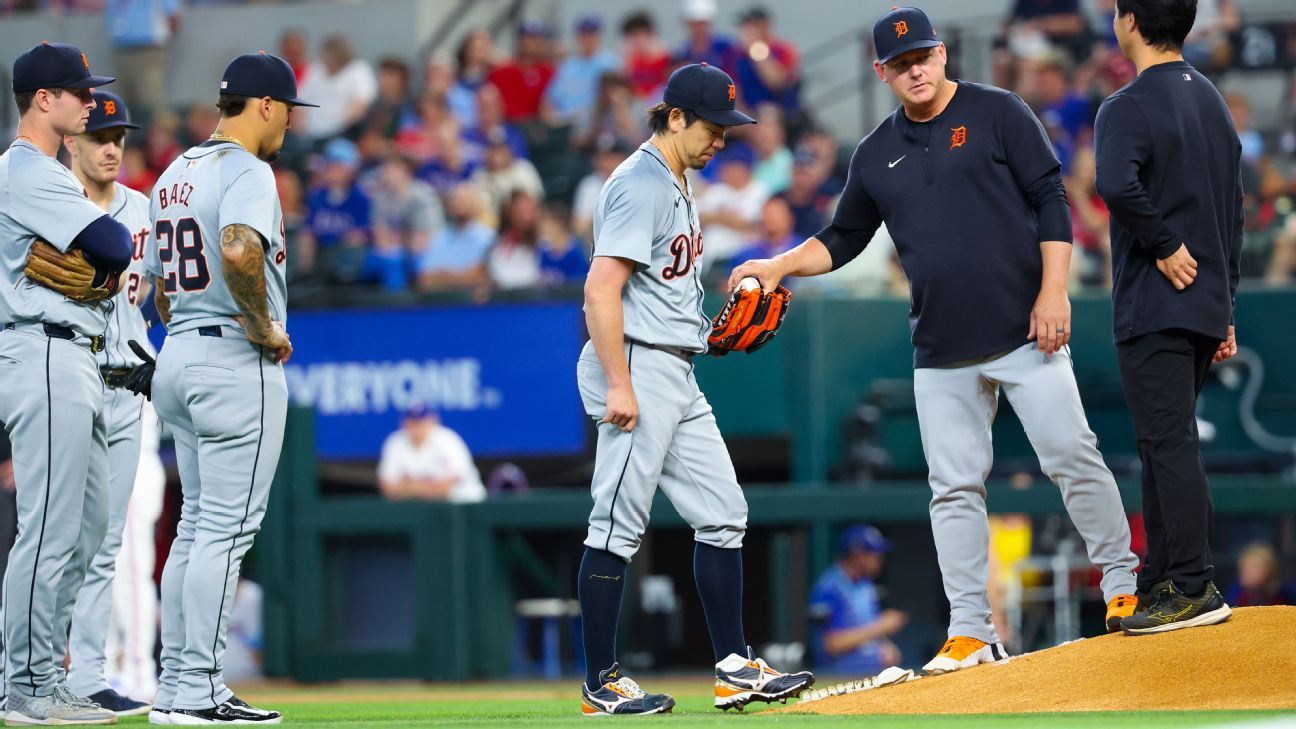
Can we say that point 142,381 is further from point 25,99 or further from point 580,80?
point 580,80

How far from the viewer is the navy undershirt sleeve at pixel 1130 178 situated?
5.61 meters

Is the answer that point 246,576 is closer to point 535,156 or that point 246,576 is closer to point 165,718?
point 535,156

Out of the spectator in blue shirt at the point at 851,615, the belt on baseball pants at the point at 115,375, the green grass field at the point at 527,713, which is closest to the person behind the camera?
the green grass field at the point at 527,713

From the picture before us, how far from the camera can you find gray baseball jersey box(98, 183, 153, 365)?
22.2 feet

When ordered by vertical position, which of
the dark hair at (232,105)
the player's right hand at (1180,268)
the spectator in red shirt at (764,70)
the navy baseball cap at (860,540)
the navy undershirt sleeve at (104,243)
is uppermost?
the spectator in red shirt at (764,70)

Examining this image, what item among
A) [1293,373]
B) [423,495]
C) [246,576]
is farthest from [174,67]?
[1293,373]

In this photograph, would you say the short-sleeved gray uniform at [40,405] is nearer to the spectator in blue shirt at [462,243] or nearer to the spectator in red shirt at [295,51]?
the spectator in blue shirt at [462,243]

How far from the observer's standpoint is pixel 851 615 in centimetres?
1102

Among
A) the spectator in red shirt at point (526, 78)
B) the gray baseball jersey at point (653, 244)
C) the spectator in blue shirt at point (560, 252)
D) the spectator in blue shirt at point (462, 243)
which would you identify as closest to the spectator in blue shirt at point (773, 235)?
the spectator in blue shirt at point (560, 252)

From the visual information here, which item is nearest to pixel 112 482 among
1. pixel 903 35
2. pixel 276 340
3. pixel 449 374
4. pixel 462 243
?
pixel 276 340

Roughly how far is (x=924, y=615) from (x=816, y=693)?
20.0 feet

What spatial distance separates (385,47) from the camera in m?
17.4

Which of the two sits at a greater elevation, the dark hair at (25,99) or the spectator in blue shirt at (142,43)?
the spectator in blue shirt at (142,43)

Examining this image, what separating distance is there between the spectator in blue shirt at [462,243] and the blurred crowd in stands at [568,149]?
2 centimetres
